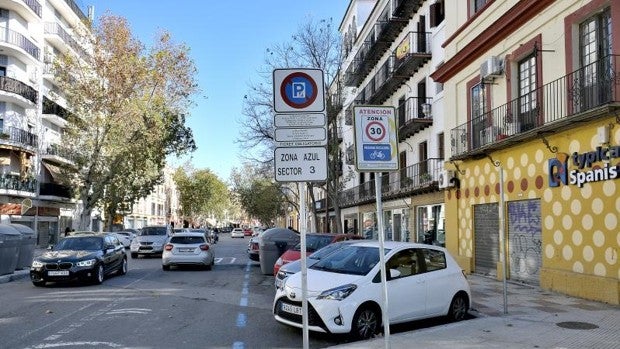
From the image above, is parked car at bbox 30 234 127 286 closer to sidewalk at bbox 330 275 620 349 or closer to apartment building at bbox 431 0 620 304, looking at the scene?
sidewalk at bbox 330 275 620 349

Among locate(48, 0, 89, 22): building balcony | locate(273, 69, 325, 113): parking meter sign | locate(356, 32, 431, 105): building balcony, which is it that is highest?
locate(48, 0, 89, 22): building balcony

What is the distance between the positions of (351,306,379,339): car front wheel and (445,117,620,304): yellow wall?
5682 millimetres

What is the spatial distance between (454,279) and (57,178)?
131 feet

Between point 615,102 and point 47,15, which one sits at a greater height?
point 47,15

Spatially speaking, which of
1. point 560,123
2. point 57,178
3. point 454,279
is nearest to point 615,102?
point 560,123

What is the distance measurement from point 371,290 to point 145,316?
4.37m

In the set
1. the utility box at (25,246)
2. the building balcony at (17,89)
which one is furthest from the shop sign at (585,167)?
the building balcony at (17,89)

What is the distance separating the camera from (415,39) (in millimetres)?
25484

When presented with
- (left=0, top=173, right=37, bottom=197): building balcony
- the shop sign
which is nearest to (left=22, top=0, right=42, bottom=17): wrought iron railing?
(left=0, top=173, right=37, bottom=197): building balcony

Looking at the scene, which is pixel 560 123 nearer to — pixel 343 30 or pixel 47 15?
pixel 343 30

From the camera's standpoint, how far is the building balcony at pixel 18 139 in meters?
35.6

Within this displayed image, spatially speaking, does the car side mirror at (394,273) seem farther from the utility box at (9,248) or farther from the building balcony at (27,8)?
the building balcony at (27,8)

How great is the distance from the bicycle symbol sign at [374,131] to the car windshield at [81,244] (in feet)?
38.9

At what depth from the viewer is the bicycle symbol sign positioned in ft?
21.6
